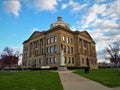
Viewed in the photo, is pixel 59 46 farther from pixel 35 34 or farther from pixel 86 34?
pixel 86 34

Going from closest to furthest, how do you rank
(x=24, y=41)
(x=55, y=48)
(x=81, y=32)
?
(x=55, y=48), (x=81, y=32), (x=24, y=41)

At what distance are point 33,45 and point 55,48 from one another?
17543 millimetres

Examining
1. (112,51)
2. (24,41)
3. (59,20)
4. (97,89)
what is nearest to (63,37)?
(59,20)

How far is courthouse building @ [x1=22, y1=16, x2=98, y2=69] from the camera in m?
58.2

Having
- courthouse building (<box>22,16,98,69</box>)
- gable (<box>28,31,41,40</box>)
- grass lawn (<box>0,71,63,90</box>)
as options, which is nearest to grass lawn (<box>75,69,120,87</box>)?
grass lawn (<box>0,71,63,90</box>)

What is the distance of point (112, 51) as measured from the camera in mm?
36219

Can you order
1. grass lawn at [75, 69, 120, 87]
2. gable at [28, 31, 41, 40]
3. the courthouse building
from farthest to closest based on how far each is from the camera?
1. gable at [28, 31, 41, 40]
2. the courthouse building
3. grass lawn at [75, 69, 120, 87]

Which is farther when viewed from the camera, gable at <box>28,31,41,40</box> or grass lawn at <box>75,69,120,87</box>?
gable at <box>28,31,41,40</box>

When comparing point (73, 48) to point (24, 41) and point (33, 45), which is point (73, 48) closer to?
point (33, 45)

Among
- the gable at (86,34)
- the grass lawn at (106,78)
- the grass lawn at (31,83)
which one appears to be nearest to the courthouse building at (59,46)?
the gable at (86,34)

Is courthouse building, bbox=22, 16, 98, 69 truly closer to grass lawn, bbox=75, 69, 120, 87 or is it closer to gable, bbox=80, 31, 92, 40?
gable, bbox=80, 31, 92, 40

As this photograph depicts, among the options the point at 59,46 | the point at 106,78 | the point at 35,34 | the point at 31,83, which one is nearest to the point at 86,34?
the point at 59,46

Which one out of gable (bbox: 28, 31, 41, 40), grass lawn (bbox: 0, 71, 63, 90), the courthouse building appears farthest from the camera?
gable (bbox: 28, 31, 41, 40)

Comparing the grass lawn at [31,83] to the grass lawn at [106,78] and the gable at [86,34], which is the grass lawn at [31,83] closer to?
the grass lawn at [106,78]
